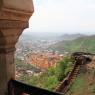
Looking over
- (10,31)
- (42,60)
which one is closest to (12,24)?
(10,31)

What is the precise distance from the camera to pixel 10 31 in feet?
9.98

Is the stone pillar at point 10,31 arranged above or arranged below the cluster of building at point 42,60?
above

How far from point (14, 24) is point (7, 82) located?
0.59 metres

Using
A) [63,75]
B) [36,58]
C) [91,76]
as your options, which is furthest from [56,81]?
[36,58]

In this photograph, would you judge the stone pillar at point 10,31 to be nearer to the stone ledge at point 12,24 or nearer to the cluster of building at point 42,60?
the stone ledge at point 12,24

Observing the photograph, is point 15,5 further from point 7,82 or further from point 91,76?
point 91,76

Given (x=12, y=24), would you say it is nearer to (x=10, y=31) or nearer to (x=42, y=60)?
(x=10, y=31)

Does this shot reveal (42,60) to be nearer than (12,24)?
No

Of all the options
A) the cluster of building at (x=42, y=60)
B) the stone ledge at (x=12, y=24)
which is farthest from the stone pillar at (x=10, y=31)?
the cluster of building at (x=42, y=60)

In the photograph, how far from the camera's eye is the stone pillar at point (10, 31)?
2.88m

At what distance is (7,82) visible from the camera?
10.3 ft

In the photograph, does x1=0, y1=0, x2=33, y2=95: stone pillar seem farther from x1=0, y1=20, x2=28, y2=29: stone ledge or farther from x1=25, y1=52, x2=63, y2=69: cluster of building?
x1=25, y1=52, x2=63, y2=69: cluster of building

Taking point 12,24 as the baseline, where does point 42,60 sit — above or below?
below

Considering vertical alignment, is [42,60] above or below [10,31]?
below
